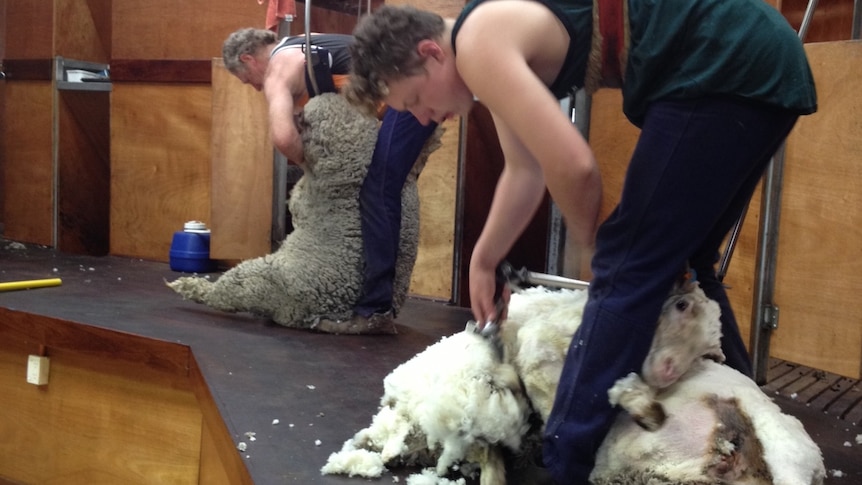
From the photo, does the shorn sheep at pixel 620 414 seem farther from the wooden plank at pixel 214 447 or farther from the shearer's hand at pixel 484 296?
the wooden plank at pixel 214 447

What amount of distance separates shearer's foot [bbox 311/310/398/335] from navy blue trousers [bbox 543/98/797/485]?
3.57ft

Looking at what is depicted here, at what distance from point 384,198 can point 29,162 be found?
2.36 meters

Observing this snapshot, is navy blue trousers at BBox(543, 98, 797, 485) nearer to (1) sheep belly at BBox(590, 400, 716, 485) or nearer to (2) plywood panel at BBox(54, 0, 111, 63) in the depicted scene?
(1) sheep belly at BBox(590, 400, 716, 485)

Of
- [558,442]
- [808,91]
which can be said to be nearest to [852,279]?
[808,91]

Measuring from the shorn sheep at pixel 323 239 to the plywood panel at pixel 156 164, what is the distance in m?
1.25

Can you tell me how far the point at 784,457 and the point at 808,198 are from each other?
1024 millimetres

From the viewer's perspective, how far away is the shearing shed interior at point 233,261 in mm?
1497

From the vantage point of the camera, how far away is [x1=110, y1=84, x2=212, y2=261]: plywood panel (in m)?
3.16

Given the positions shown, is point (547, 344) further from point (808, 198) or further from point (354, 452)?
point (808, 198)

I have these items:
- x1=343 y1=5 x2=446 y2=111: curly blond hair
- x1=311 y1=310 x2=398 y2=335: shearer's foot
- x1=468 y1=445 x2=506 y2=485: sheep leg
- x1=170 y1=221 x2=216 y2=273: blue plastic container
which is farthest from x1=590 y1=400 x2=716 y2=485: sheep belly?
x1=170 y1=221 x2=216 y2=273: blue plastic container

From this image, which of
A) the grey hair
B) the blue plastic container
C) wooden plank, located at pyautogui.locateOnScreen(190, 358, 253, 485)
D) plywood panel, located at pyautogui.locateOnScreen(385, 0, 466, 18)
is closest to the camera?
wooden plank, located at pyautogui.locateOnScreen(190, 358, 253, 485)

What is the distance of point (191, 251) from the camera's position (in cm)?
296

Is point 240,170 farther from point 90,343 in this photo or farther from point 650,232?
point 650,232

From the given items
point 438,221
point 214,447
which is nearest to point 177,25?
point 438,221
